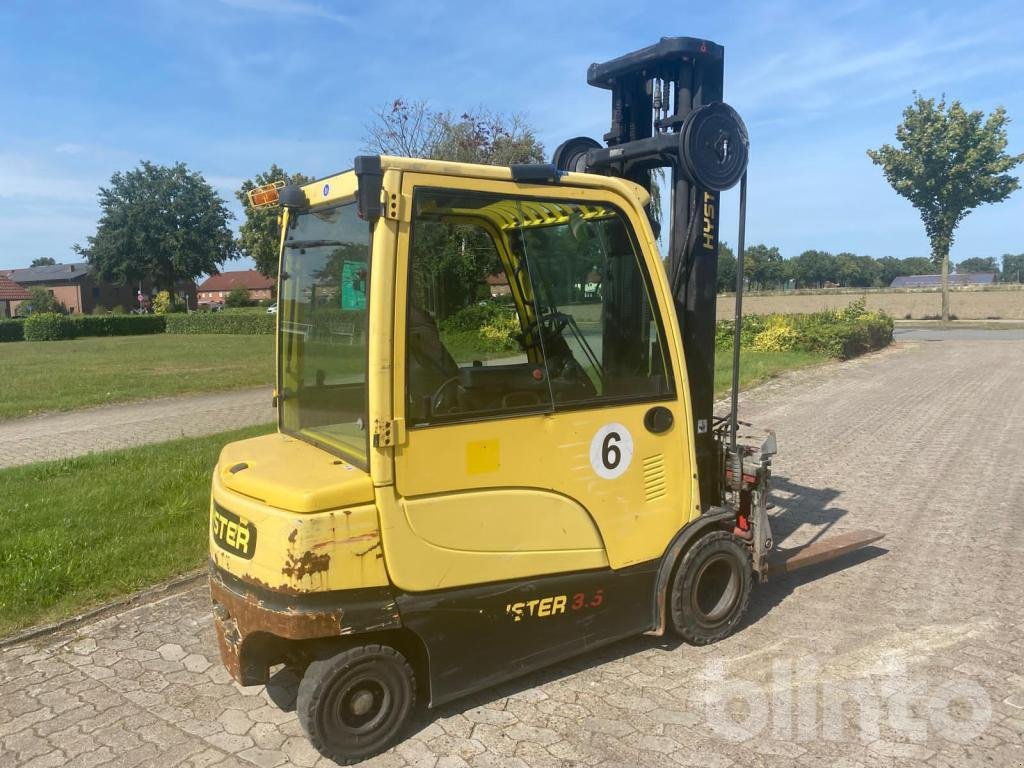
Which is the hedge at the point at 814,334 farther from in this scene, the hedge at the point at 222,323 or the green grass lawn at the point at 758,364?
the hedge at the point at 222,323

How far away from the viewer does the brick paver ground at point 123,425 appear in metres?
9.45

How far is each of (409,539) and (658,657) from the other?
1.69 m

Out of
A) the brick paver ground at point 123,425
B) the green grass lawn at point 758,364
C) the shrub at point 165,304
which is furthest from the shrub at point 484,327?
the shrub at point 165,304

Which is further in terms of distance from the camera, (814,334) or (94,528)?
(814,334)

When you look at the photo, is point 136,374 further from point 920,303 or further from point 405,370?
point 920,303

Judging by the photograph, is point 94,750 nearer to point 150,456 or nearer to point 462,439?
point 462,439

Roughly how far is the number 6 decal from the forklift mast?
26.0 inches

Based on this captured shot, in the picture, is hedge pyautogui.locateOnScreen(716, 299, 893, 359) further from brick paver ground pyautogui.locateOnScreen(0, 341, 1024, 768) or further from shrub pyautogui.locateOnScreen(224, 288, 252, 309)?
shrub pyautogui.locateOnScreen(224, 288, 252, 309)

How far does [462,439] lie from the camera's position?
311 centimetres

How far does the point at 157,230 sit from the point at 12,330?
25.2 m

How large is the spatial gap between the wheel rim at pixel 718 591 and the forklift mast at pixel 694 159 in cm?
38

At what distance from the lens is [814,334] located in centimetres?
2095

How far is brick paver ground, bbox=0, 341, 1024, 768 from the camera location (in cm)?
317

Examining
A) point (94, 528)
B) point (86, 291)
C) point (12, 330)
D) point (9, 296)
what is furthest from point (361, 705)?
point (86, 291)
